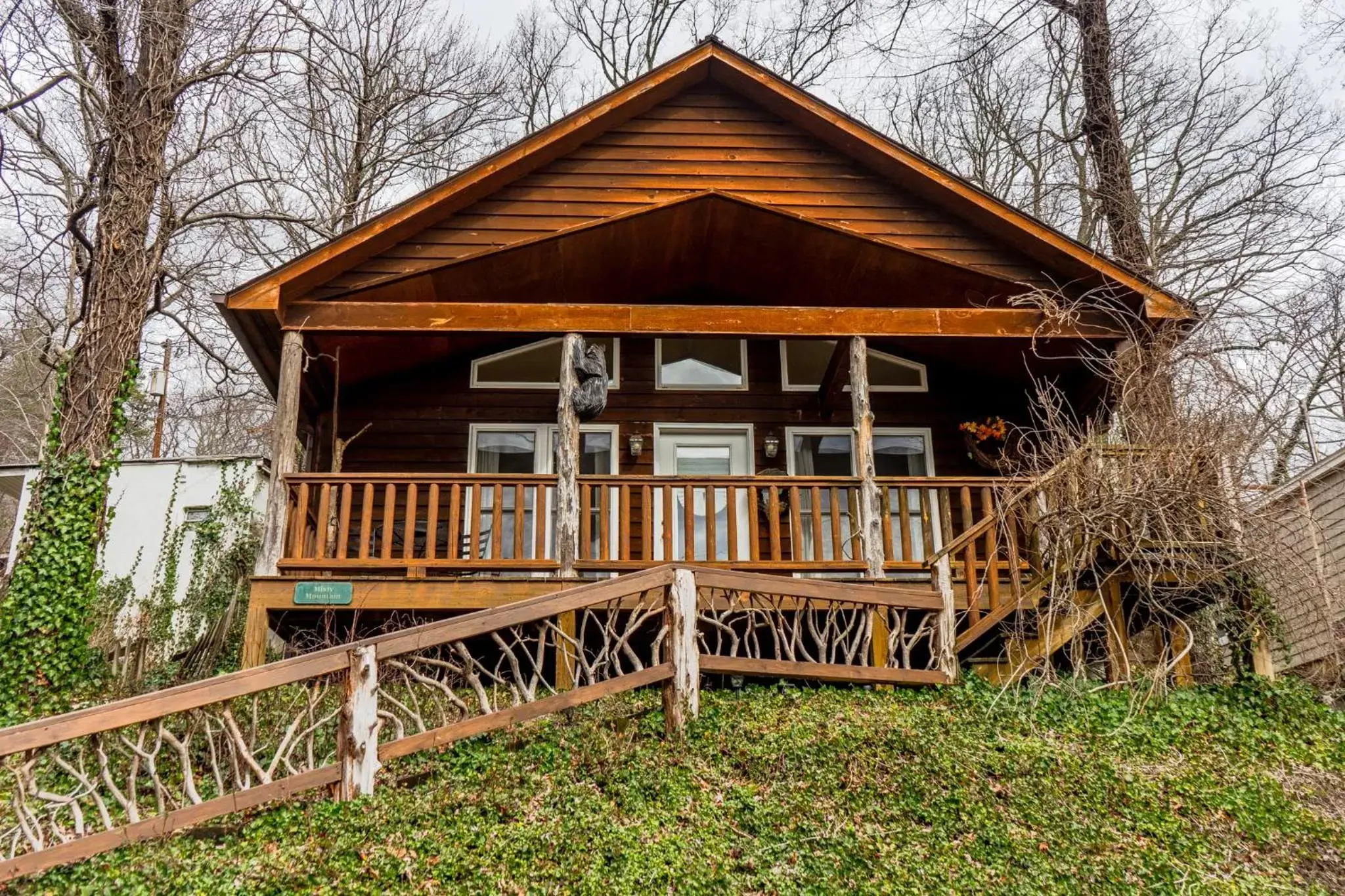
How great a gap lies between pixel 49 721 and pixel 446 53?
70.7ft

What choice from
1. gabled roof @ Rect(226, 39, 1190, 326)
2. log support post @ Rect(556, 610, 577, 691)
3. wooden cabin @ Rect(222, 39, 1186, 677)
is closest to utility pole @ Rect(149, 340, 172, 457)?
wooden cabin @ Rect(222, 39, 1186, 677)

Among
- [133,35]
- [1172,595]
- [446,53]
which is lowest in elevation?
[1172,595]

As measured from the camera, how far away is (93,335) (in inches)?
364

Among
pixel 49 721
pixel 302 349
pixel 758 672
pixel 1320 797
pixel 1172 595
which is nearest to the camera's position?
pixel 49 721

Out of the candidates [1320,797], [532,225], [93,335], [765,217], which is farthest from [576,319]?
[1320,797]

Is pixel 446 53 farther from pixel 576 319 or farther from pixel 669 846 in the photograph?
pixel 669 846

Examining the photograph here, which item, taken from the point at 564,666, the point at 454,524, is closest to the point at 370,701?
the point at 564,666

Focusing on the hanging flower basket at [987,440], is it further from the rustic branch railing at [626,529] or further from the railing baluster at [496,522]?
the railing baluster at [496,522]

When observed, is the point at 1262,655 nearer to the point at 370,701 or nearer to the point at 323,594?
the point at 370,701

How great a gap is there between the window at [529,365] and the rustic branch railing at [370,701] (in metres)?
3.77

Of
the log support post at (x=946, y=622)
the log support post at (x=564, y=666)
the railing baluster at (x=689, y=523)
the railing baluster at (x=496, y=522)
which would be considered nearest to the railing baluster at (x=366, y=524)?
the railing baluster at (x=496, y=522)

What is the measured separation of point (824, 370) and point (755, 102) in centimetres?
311

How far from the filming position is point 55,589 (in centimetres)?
838

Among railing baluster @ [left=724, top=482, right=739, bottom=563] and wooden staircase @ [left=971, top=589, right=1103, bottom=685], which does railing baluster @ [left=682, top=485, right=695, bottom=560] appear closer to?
railing baluster @ [left=724, top=482, right=739, bottom=563]
